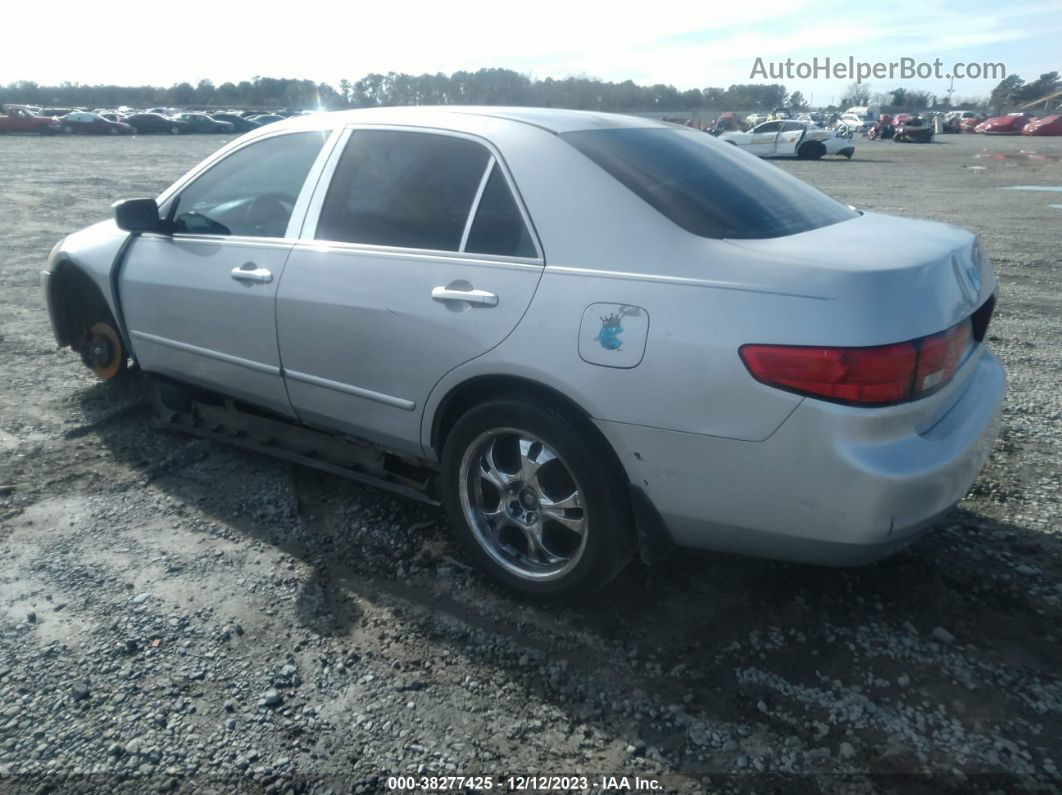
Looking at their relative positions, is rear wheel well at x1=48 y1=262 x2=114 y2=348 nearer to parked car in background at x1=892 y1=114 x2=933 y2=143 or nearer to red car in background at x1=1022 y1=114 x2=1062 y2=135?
parked car in background at x1=892 y1=114 x2=933 y2=143

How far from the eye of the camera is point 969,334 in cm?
289

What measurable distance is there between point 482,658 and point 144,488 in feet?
6.95

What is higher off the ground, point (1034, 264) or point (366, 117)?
point (366, 117)

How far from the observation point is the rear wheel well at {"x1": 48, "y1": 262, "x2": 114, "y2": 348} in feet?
16.2

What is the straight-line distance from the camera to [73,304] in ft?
16.9

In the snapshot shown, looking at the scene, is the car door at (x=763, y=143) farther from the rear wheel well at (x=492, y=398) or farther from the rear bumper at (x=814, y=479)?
the rear bumper at (x=814, y=479)

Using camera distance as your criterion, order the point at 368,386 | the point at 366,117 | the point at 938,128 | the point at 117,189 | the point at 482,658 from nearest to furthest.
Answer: the point at 482,658 → the point at 368,386 → the point at 366,117 → the point at 117,189 → the point at 938,128

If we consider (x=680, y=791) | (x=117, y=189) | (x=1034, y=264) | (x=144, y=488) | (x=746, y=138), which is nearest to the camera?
(x=680, y=791)

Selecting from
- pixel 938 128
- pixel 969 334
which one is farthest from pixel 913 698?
pixel 938 128

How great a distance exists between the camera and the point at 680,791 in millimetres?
2293

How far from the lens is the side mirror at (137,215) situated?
13.8 feet

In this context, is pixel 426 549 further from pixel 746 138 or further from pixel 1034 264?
pixel 746 138

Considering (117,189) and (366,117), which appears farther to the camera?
(117,189)

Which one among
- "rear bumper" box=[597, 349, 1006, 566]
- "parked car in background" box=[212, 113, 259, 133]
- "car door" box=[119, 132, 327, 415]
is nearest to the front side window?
"car door" box=[119, 132, 327, 415]
